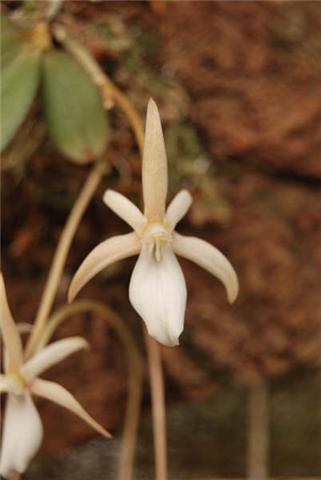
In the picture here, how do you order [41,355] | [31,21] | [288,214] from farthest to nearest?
[288,214]
[31,21]
[41,355]

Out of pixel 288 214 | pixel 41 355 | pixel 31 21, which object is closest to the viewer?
pixel 41 355

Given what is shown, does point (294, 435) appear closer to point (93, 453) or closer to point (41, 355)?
point (93, 453)

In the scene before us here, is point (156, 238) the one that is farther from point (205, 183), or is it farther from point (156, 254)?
point (205, 183)

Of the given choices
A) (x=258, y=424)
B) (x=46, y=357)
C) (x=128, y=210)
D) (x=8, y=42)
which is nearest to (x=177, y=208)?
(x=128, y=210)

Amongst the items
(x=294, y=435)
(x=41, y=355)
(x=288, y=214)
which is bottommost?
(x=41, y=355)

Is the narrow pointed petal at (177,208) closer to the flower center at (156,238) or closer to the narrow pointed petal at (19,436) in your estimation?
the flower center at (156,238)

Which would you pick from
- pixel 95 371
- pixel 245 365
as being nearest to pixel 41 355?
pixel 95 371

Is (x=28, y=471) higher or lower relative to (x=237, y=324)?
lower

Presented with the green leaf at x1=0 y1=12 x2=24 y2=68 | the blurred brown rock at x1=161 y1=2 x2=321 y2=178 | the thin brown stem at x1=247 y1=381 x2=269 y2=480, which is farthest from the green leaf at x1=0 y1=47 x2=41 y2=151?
the thin brown stem at x1=247 y1=381 x2=269 y2=480

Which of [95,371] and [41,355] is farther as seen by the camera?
[95,371]

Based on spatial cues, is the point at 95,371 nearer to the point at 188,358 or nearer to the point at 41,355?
the point at 188,358
